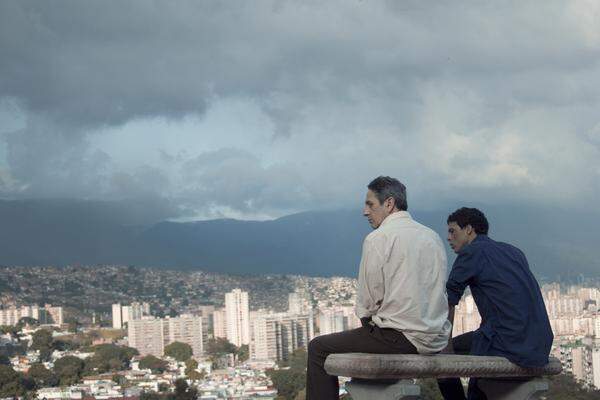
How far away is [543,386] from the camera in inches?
167

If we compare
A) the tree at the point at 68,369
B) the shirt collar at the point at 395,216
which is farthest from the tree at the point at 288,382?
the shirt collar at the point at 395,216

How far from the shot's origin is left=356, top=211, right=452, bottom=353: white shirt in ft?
12.0

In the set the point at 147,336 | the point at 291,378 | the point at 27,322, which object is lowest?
the point at 291,378

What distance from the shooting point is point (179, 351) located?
61.9m

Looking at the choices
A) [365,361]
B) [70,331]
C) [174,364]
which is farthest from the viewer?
[70,331]

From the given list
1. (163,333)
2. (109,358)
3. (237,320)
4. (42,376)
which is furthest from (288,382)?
(237,320)

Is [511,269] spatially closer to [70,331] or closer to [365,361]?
[365,361]

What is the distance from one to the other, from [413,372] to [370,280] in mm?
324

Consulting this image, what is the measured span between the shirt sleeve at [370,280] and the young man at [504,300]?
0.36 m

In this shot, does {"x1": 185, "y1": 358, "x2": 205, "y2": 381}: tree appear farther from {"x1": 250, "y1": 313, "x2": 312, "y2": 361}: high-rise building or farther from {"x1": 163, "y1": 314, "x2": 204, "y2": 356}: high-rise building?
{"x1": 163, "y1": 314, "x2": 204, "y2": 356}: high-rise building

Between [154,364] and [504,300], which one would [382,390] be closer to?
[504,300]

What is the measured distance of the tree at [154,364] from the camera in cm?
5492

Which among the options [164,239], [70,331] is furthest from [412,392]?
[164,239]

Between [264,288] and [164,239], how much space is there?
4024cm
